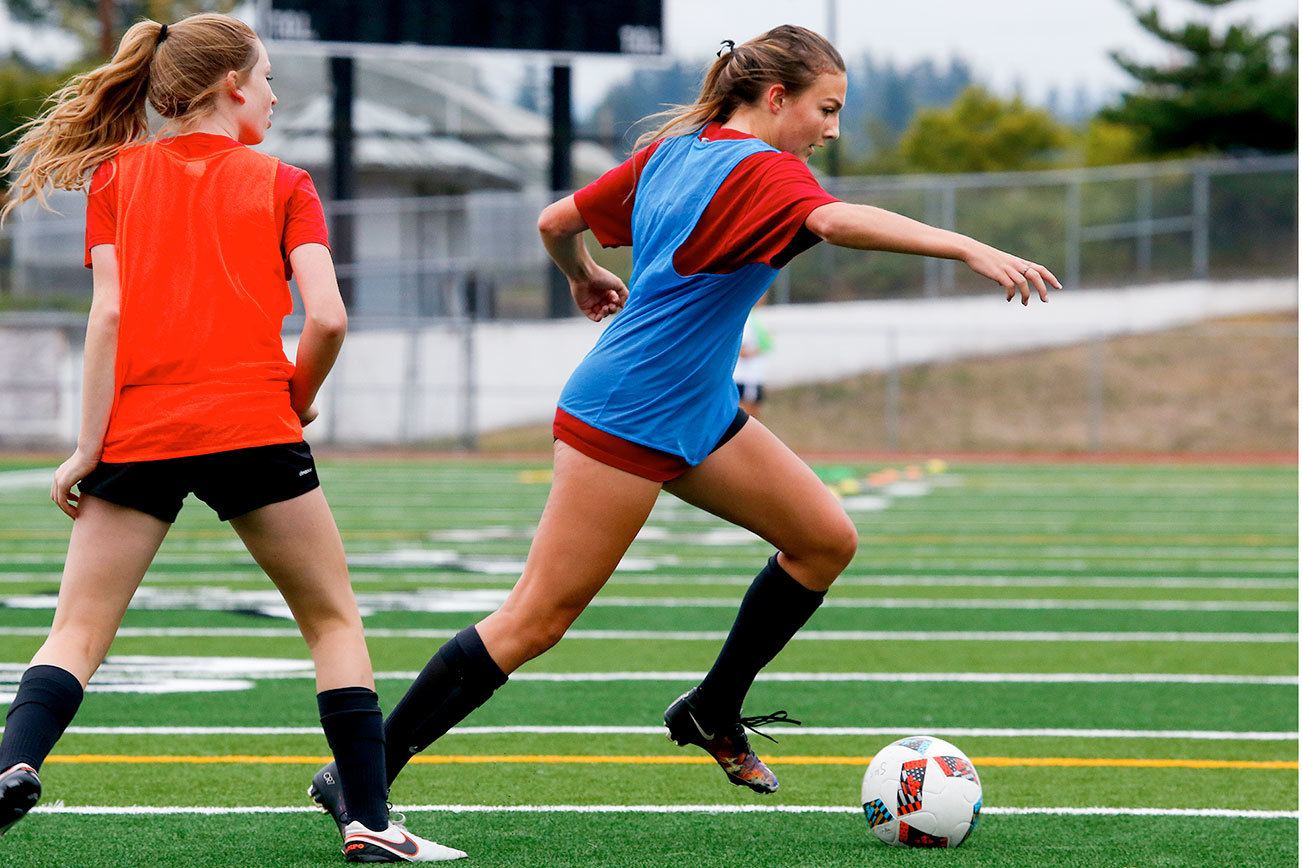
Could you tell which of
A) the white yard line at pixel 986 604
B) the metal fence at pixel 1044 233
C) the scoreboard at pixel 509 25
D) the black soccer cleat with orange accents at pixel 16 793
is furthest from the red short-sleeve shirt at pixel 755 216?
the metal fence at pixel 1044 233

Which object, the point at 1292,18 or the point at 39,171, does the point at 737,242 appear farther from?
the point at 1292,18

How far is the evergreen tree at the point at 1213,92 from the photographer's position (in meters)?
39.3

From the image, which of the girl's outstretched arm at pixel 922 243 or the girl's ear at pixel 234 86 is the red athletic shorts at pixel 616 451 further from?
the girl's ear at pixel 234 86

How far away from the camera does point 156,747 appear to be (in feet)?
18.1

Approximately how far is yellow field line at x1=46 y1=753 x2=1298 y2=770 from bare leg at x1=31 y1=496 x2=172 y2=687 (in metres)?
1.69

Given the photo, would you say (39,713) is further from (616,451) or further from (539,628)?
(616,451)

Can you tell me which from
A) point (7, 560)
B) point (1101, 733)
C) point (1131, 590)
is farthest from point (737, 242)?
point (7, 560)

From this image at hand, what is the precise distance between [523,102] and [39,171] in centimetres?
5981

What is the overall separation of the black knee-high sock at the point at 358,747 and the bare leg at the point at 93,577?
0.51m

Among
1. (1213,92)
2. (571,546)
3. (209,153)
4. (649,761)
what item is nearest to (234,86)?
(209,153)

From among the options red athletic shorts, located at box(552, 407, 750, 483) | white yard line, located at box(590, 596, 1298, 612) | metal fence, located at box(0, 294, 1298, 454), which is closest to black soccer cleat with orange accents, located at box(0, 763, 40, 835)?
red athletic shorts, located at box(552, 407, 750, 483)

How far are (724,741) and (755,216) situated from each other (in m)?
1.47

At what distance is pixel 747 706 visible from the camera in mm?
6332

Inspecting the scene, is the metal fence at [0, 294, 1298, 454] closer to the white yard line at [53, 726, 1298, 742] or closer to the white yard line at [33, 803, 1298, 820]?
the white yard line at [53, 726, 1298, 742]
